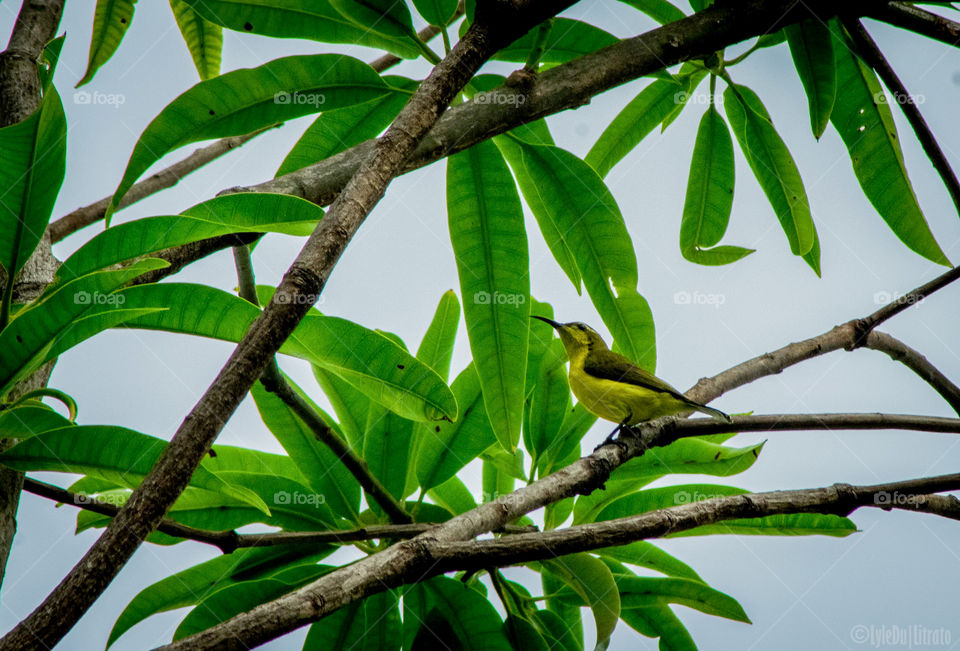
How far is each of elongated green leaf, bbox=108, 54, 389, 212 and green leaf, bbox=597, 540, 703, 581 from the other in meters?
1.49

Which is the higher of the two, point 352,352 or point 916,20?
point 916,20

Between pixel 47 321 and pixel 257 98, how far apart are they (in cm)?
76

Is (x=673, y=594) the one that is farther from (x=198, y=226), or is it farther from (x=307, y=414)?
(x=198, y=226)

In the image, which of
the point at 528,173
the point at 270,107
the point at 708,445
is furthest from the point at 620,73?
the point at 708,445

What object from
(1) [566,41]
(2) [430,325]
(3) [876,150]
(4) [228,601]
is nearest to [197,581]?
(4) [228,601]

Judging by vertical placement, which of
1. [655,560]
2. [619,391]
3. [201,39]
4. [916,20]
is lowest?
[655,560]

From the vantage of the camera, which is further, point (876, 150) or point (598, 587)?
point (876, 150)

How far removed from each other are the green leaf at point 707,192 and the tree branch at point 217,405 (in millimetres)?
1749

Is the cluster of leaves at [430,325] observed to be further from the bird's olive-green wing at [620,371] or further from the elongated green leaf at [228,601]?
the bird's olive-green wing at [620,371]

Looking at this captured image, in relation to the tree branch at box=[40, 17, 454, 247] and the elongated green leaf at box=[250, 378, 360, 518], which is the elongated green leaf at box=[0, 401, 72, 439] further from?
the tree branch at box=[40, 17, 454, 247]

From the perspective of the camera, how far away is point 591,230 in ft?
6.95

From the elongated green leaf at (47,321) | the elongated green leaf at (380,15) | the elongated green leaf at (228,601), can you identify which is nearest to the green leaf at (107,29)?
the elongated green leaf at (380,15)

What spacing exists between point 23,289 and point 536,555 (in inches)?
48.4

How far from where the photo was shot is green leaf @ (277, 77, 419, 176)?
2.05 m
